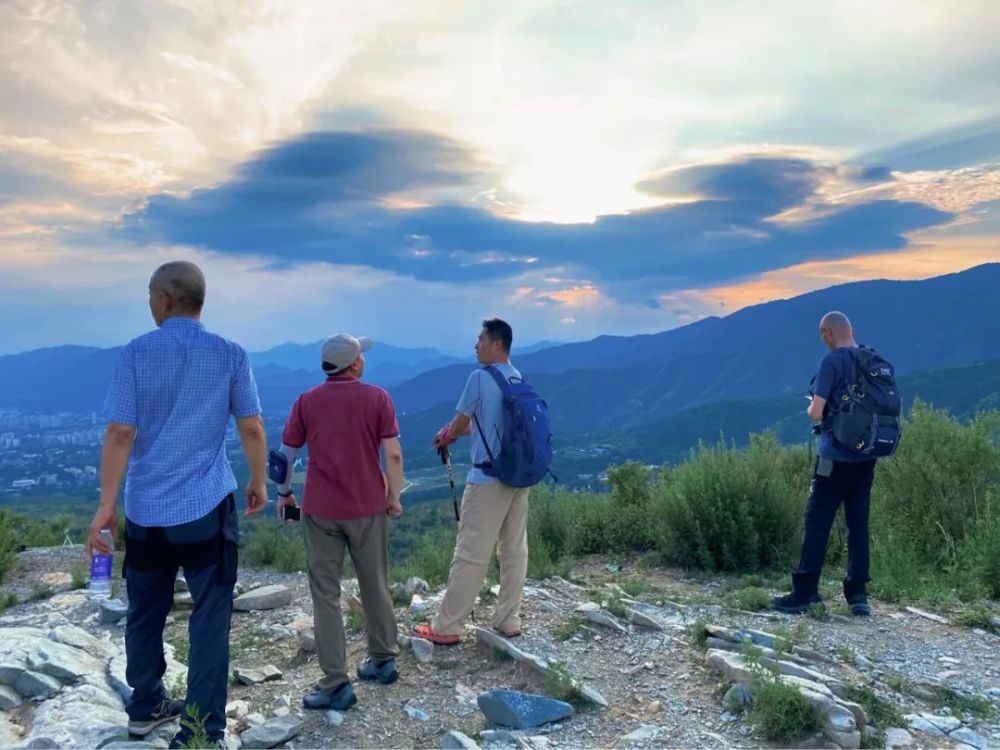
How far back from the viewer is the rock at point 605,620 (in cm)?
597

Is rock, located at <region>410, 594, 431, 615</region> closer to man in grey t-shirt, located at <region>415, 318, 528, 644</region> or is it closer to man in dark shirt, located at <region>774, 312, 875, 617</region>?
man in grey t-shirt, located at <region>415, 318, 528, 644</region>

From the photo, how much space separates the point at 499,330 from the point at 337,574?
6.68 ft

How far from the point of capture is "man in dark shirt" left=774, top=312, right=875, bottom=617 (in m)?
6.29

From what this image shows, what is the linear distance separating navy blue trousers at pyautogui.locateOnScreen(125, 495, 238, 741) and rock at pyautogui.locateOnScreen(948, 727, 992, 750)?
4106 millimetres

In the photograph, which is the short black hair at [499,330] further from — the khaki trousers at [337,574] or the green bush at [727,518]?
the green bush at [727,518]

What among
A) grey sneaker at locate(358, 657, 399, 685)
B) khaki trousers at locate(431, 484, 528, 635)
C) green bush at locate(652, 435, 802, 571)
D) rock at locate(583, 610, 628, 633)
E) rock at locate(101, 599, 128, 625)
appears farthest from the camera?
green bush at locate(652, 435, 802, 571)

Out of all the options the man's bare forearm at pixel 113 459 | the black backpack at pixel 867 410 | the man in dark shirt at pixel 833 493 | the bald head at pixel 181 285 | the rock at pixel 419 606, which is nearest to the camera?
the man's bare forearm at pixel 113 459

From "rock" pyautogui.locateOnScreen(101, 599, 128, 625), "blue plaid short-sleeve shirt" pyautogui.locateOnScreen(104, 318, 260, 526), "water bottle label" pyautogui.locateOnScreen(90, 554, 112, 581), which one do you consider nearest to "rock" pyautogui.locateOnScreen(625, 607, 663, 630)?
"blue plaid short-sleeve shirt" pyautogui.locateOnScreen(104, 318, 260, 526)

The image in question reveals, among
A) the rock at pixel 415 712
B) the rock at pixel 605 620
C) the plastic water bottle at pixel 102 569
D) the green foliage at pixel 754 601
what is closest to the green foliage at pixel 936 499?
the green foliage at pixel 754 601

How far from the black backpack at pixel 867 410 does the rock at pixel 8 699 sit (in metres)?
6.21

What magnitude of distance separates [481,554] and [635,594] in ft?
7.84

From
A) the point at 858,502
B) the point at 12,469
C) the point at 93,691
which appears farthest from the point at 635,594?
the point at 12,469

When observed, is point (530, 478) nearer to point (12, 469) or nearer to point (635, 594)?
point (635, 594)

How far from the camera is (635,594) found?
7.27m
